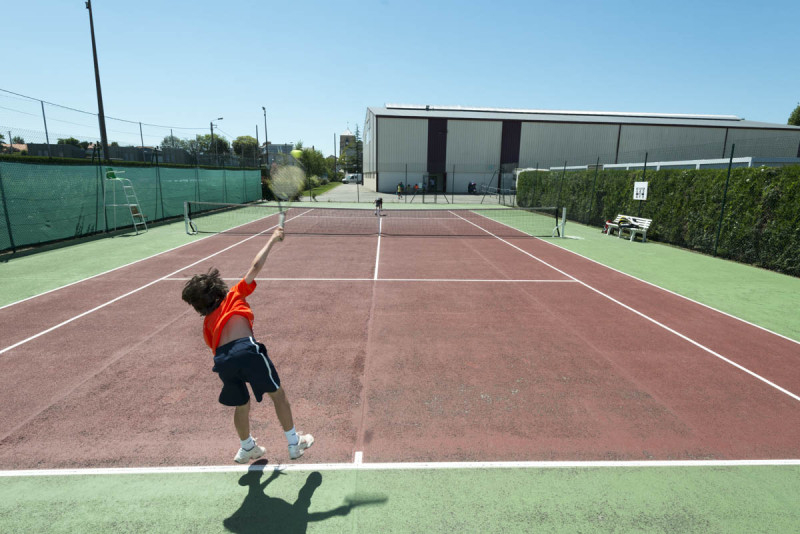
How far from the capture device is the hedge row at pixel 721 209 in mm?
11992

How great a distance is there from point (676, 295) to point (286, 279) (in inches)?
362

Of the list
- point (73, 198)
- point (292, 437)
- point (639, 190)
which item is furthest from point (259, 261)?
point (639, 190)

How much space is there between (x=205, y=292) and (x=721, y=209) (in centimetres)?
1682

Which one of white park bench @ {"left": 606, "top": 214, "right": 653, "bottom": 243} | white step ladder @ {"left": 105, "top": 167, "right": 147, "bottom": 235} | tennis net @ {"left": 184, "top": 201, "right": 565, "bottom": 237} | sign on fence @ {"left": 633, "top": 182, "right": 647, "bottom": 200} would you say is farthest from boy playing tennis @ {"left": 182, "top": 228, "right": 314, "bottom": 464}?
sign on fence @ {"left": 633, "top": 182, "right": 647, "bottom": 200}

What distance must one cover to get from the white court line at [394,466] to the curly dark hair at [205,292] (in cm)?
150

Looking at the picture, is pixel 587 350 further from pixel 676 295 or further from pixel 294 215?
pixel 294 215

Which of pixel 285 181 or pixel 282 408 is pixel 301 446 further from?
pixel 285 181

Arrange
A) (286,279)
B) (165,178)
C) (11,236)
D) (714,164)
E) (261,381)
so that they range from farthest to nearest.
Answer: (714,164), (165,178), (11,236), (286,279), (261,381)

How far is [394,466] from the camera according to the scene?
3.81 metres

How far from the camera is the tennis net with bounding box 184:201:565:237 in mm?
19312

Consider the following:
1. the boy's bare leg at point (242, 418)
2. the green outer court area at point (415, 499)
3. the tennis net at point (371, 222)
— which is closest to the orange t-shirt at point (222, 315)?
the boy's bare leg at point (242, 418)

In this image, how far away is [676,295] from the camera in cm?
952

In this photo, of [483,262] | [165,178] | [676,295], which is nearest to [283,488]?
[676,295]

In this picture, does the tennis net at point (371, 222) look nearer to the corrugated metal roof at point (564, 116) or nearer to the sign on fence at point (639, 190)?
the sign on fence at point (639, 190)
